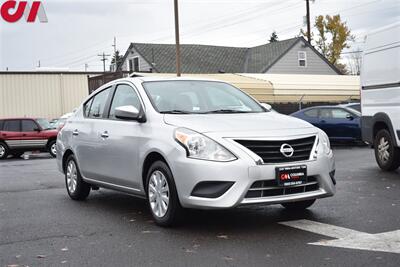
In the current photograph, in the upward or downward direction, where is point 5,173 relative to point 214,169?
downward

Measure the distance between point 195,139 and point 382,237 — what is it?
6.54 feet

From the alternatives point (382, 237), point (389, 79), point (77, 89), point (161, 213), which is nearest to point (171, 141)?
point (161, 213)

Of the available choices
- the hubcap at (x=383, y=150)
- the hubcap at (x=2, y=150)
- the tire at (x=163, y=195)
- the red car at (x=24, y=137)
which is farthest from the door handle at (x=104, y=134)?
the hubcap at (x=2, y=150)

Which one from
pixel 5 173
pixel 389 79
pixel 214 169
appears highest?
pixel 389 79

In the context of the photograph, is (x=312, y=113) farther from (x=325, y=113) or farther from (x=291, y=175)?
(x=291, y=175)

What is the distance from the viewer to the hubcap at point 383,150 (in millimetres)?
10758

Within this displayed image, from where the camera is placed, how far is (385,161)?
10.9 meters

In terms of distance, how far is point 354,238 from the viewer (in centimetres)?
554

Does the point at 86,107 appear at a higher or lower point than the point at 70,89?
lower

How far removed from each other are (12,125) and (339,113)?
36.6 feet

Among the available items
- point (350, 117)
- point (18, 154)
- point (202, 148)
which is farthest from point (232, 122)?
point (18, 154)

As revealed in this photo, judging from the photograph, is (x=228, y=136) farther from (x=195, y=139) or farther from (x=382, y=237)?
(x=382, y=237)

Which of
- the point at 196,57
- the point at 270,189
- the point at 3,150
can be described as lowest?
the point at 3,150

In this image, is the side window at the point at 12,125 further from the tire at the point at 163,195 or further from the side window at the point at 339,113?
the tire at the point at 163,195
